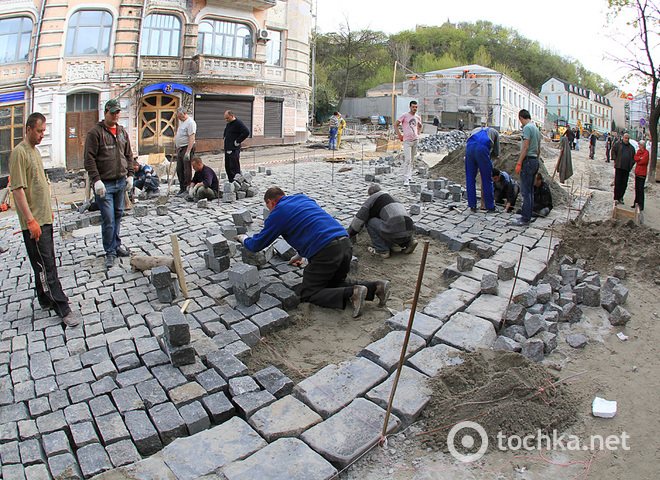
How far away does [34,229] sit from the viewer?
14.1 feet

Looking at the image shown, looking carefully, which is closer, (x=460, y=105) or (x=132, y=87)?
(x=132, y=87)

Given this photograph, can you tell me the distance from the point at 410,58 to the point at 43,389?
68681 millimetres

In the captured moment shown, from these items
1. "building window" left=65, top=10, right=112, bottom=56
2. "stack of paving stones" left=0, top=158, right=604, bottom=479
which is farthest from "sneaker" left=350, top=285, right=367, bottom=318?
"building window" left=65, top=10, right=112, bottom=56

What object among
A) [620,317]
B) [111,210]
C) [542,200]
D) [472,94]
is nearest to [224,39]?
[542,200]

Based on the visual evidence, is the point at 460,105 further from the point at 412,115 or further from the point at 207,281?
the point at 207,281

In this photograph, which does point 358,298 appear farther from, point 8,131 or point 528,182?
point 8,131

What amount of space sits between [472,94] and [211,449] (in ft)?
141

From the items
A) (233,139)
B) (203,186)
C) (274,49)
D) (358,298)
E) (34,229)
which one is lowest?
(358,298)

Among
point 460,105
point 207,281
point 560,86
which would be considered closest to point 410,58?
point 560,86

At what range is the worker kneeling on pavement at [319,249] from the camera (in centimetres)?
460

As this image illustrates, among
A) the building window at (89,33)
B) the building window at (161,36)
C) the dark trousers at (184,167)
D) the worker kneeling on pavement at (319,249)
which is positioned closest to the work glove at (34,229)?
the worker kneeling on pavement at (319,249)

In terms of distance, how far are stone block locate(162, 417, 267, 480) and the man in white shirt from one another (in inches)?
327

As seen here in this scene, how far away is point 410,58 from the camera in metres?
65.3

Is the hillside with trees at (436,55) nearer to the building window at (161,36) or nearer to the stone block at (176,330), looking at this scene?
the building window at (161,36)
